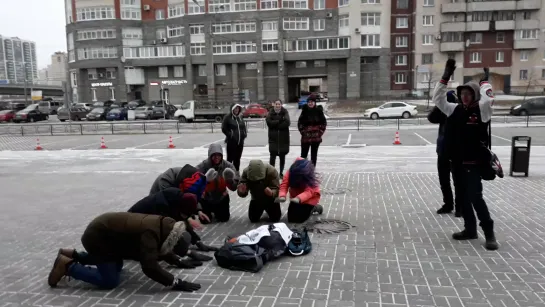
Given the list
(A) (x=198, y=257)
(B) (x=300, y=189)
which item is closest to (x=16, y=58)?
(B) (x=300, y=189)

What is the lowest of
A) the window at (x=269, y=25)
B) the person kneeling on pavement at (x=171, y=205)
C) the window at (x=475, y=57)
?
the person kneeling on pavement at (x=171, y=205)

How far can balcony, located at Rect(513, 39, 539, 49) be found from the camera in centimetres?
5480

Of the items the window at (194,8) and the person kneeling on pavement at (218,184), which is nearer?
the person kneeling on pavement at (218,184)

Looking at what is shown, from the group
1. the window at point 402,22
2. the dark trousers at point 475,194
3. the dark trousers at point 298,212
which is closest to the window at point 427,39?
the window at point 402,22

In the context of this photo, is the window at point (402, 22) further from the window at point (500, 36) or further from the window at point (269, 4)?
the window at point (269, 4)

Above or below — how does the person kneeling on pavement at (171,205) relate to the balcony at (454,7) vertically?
below

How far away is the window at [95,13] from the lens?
6100 centimetres

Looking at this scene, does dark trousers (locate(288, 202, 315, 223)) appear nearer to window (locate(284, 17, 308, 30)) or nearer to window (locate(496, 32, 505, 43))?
window (locate(284, 17, 308, 30))

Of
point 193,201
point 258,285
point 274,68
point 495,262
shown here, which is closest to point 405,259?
point 495,262

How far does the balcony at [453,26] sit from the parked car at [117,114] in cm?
3942

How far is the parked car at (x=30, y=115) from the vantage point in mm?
44081

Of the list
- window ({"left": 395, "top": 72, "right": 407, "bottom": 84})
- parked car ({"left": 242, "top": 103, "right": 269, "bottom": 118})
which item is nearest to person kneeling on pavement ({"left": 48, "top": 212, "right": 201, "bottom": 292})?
parked car ({"left": 242, "top": 103, "right": 269, "bottom": 118})

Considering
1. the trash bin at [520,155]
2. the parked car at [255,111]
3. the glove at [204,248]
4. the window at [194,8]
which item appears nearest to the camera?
the glove at [204,248]

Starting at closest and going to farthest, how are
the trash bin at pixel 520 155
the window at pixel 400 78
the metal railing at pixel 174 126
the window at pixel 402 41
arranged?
the trash bin at pixel 520 155 < the metal railing at pixel 174 126 < the window at pixel 402 41 < the window at pixel 400 78
